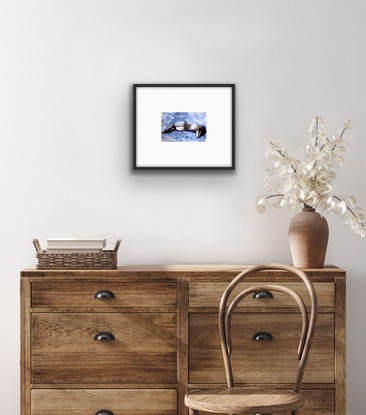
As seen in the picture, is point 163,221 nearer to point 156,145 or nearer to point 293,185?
point 156,145

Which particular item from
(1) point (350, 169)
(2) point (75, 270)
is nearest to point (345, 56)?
(1) point (350, 169)

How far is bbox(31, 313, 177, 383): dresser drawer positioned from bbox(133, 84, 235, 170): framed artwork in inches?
31.5

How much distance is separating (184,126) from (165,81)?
0.24 m

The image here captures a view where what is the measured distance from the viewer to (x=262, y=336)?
3.23 m

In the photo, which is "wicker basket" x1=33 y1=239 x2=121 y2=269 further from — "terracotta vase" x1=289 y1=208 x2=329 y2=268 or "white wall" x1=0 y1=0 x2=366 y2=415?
"terracotta vase" x1=289 y1=208 x2=329 y2=268

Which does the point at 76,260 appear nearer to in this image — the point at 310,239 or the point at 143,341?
the point at 143,341

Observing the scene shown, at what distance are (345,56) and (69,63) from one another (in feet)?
4.39

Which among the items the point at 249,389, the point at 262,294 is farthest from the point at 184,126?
the point at 249,389

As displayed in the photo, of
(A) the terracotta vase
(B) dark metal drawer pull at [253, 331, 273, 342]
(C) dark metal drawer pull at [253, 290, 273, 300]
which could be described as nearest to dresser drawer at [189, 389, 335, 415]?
(B) dark metal drawer pull at [253, 331, 273, 342]

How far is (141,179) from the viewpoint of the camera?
3.68 meters

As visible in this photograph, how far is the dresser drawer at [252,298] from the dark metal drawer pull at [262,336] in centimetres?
12

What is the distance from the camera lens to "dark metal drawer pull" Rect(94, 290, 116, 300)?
324cm

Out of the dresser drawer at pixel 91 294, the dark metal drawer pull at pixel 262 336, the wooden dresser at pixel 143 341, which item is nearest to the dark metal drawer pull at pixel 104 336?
the wooden dresser at pixel 143 341

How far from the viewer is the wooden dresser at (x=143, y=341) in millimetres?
3240
